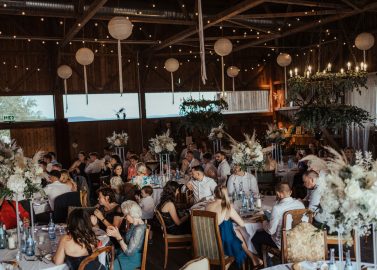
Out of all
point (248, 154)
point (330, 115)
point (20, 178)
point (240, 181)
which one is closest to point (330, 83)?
Answer: point (330, 115)

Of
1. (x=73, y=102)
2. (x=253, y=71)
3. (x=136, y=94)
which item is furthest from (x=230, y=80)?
(x=73, y=102)

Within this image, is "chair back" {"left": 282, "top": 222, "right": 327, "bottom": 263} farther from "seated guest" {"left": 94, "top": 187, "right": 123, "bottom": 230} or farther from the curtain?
the curtain

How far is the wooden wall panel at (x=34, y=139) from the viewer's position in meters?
15.0

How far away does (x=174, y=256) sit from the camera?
689cm

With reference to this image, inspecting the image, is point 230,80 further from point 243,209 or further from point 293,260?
point 293,260

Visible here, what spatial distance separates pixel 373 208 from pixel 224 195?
2647 mm

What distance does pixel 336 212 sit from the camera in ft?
9.46

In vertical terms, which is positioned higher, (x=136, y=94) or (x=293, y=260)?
(x=136, y=94)

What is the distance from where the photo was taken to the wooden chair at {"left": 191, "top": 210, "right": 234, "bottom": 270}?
16.6 feet

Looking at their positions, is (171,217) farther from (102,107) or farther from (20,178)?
(102,107)

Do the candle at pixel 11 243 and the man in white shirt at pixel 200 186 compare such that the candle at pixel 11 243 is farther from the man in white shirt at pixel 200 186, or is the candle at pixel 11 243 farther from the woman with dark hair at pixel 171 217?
the man in white shirt at pixel 200 186

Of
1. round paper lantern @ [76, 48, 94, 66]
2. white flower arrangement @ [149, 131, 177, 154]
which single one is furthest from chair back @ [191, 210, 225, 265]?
round paper lantern @ [76, 48, 94, 66]

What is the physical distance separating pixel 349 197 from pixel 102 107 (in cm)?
1451

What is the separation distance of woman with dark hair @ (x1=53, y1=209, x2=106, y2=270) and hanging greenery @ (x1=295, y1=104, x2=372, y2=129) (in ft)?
15.0
